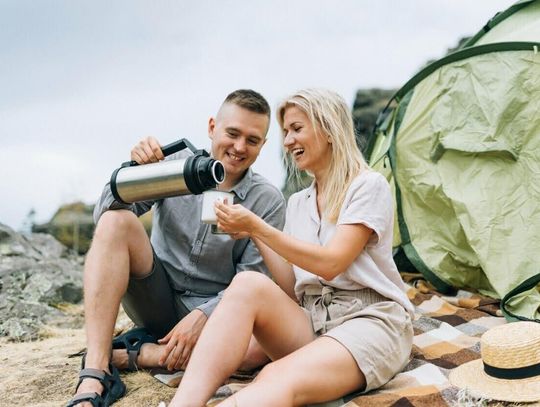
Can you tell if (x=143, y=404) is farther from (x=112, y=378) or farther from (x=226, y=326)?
(x=226, y=326)

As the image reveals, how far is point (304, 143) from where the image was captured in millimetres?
2365

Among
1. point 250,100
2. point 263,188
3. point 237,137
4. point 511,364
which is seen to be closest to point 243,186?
point 263,188

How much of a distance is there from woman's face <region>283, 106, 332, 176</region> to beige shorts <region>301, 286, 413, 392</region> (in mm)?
474

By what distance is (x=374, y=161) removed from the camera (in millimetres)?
4082

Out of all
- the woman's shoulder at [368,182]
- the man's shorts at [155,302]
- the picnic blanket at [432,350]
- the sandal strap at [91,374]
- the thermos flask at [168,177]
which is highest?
the thermos flask at [168,177]

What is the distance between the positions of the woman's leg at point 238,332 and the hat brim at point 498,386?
560mm

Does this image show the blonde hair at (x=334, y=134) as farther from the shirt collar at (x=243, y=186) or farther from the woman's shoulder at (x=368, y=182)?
the shirt collar at (x=243, y=186)

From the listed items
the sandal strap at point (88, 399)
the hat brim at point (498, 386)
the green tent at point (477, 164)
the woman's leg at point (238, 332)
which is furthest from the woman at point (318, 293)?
the green tent at point (477, 164)

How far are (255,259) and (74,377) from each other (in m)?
Answer: 0.96

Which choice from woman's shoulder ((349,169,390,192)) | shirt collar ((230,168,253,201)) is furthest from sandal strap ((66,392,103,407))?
woman's shoulder ((349,169,390,192))

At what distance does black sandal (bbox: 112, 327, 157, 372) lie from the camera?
2.65m

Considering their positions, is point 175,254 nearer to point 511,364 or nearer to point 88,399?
point 88,399

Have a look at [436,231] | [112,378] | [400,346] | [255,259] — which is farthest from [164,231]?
[436,231]

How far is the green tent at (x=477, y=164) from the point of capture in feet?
10.9
